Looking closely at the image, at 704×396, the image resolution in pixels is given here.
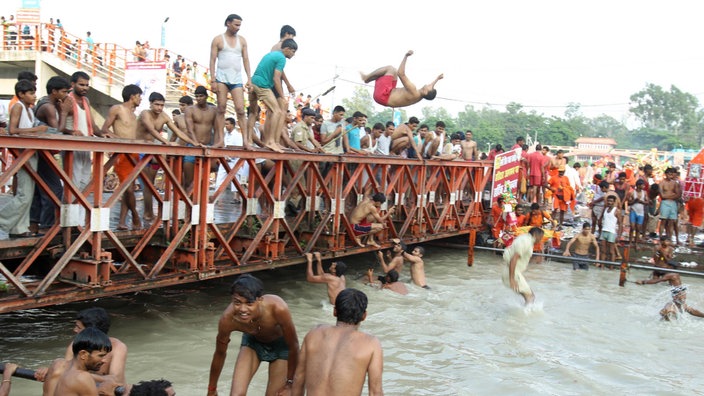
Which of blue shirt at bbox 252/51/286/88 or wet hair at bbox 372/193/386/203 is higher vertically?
blue shirt at bbox 252/51/286/88

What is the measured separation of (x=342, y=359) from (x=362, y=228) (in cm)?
744

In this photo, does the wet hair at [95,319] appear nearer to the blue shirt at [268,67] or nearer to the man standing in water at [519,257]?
the blue shirt at [268,67]

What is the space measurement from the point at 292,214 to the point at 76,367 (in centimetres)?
758

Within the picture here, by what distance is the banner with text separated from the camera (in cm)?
1636

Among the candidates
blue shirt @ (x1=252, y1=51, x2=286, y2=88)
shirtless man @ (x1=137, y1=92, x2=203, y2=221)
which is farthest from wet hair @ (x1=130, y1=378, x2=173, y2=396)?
blue shirt @ (x1=252, y1=51, x2=286, y2=88)

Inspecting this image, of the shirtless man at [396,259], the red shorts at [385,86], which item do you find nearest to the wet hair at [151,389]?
the shirtless man at [396,259]

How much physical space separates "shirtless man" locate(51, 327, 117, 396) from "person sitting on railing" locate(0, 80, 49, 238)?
297cm

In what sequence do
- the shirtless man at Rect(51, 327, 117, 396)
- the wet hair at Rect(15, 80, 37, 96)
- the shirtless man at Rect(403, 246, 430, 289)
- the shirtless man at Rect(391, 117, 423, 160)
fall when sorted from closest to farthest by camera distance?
the shirtless man at Rect(51, 327, 117, 396), the wet hair at Rect(15, 80, 37, 96), the shirtless man at Rect(403, 246, 430, 289), the shirtless man at Rect(391, 117, 423, 160)

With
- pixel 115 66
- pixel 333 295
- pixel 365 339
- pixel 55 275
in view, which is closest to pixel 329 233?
pixel 333 295

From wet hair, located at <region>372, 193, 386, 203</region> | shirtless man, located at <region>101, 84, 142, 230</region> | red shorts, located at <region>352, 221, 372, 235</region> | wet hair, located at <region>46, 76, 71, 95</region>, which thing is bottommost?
red shorts, located at <region>352, 221, 372, 235</region>

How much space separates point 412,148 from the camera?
46.2 ft

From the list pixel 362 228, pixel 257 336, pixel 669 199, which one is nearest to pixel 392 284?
pixel 362 228

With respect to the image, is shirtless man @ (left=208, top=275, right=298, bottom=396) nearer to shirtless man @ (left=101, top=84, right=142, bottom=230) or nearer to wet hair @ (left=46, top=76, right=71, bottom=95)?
shirtless man @ (left=101, top=84, right=142, bottom=230)

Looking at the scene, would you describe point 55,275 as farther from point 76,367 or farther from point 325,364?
point 325,364
